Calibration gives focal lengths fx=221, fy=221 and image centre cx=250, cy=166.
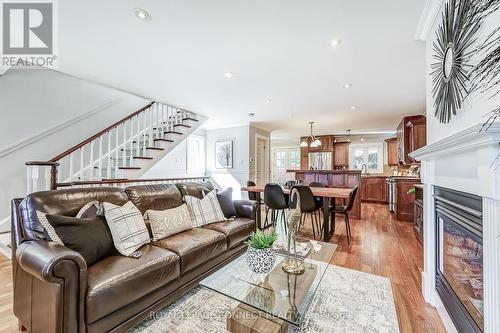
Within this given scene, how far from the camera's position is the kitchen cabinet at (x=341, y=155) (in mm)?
8195

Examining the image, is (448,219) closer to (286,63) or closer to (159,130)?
(286,63)

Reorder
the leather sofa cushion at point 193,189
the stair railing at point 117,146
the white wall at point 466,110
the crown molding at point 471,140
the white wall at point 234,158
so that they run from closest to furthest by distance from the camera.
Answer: the crown molding at point 471,140, the white wall at point 466,110, the leather sofa cushion at point 193,189, the stair railing at point 117,146, the white wall at point 234,158

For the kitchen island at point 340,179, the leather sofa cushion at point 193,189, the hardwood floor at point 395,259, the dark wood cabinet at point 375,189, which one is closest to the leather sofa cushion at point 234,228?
the leather sofa cushion at point 193,189

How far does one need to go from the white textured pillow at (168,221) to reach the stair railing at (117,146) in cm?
192

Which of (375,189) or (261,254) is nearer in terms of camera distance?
(261,254)

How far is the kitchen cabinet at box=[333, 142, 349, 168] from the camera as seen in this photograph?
820 cm

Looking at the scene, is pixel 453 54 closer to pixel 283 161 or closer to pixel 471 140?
pixel 471 140

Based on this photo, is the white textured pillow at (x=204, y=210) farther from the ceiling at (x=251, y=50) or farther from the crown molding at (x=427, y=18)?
the crown molding at (x=427, y=18)

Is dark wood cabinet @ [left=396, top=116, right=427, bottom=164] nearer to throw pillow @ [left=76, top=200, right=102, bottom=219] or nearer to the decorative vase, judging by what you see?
the decorative vase

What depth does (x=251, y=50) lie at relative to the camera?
252cm

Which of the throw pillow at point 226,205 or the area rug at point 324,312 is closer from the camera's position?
the area rug at point 324,312

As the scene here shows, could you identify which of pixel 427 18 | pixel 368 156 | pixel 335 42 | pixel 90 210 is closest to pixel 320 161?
pixel 368 156

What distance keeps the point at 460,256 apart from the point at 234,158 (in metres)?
5.42

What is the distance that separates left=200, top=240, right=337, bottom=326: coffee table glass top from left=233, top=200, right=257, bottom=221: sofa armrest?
1062mm
